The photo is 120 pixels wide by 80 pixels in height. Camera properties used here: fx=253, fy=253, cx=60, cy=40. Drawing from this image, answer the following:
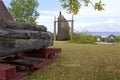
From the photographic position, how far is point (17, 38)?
5645 millimetres

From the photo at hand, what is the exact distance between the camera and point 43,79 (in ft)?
19.3

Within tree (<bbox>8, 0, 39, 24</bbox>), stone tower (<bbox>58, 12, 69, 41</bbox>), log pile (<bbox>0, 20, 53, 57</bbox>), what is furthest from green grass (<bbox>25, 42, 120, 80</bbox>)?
tree (<bbox>8, 0, 39, 24</bbox>)

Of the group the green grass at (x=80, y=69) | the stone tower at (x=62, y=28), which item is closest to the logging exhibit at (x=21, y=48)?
the green grass at (x=80, y=69)

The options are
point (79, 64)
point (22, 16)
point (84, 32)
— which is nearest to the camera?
point (79, 64)

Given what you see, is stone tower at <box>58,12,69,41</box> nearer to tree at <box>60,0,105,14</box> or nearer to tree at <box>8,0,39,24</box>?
tree at <box>8,0,39,24</box>

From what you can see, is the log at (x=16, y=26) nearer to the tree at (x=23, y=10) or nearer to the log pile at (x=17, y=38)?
the log pile at (x=17, y=38)

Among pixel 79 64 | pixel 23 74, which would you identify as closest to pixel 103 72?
pixel 79 64

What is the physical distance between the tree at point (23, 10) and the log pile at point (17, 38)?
2164 cm

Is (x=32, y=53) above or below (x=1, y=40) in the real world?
below

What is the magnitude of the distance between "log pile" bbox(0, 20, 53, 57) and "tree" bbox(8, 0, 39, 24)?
21642mm

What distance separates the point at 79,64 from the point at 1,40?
2.96 meters

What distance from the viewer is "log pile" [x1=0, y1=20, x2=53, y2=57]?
5.15 m

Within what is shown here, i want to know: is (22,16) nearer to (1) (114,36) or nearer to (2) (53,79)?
(1) (114,36)

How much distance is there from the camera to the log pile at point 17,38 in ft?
16.9
